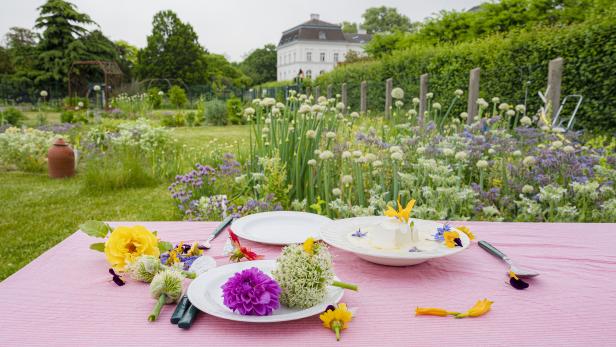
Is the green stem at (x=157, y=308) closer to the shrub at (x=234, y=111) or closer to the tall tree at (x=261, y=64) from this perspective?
the shrub at (x=234, y=111)

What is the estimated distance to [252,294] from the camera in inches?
29.6

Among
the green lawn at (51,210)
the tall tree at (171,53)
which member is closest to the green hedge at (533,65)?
the green lawn at (51,210)

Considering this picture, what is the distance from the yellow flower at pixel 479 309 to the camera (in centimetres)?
81

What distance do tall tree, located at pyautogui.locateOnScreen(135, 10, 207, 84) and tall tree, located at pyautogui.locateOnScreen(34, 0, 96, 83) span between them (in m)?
10.4

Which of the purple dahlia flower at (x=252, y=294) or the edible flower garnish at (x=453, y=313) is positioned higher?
the purple dahlia flower at (x=252, y=294)

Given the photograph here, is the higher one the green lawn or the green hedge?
the green hedge

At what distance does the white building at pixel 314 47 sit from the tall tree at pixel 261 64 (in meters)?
2.96

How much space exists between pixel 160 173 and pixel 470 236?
537cm

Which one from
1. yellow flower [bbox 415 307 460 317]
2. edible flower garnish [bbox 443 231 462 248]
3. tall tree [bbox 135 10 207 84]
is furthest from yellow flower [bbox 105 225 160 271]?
tall tree [bbox 135 10 207 84]

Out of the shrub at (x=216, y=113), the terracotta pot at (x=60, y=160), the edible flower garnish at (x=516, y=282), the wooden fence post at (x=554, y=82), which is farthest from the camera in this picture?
the shrub at (x=216, y=113)

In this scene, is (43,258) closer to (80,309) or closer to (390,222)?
(80,309)

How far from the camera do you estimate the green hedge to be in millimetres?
5844

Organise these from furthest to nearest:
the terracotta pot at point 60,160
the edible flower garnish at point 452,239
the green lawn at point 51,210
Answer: the terracotta pot at point 60,160 < the green lawn at point 51,210 < the edible flower garnish at point 452,239

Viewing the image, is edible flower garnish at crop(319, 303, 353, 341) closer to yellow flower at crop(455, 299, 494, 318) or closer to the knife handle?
yellow flower at crop(455, 299, 494, 318)
